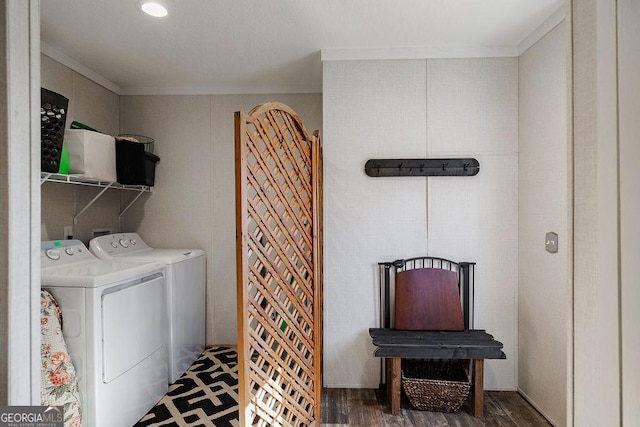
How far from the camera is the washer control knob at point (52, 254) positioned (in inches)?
86.3

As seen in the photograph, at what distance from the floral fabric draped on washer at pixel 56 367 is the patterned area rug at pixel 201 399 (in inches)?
21.1

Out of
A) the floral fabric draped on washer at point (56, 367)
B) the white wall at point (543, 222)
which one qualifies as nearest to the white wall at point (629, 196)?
the white wall at point (543, 222)

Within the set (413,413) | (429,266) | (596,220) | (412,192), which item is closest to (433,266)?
(429,266)

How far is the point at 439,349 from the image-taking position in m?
2.10

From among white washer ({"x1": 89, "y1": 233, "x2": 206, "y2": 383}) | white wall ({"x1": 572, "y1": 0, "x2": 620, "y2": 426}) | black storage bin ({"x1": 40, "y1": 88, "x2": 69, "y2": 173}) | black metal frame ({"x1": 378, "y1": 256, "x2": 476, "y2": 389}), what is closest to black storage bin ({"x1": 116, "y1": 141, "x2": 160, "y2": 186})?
white washer ({"x1": 89, "y1": 233, "x2": 206, "y2": 383})

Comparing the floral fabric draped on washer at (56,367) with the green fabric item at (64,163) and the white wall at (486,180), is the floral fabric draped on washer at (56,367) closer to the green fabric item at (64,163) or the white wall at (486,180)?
the green fabric item at (64,163)

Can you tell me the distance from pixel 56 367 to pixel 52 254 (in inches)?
34.1

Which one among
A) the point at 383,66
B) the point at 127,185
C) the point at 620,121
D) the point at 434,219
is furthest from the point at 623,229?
the point at 127,185

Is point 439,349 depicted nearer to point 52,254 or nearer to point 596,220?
point 596,220

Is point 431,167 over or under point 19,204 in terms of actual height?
over

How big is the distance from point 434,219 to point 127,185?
2.59 m

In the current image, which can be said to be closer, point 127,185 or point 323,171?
point 323,171

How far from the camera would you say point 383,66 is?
253 cm

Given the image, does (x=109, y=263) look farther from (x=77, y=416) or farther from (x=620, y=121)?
(x=620, y=121)
